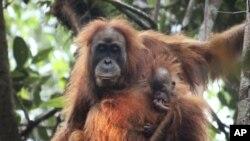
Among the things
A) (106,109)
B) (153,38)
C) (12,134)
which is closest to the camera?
(12,134)

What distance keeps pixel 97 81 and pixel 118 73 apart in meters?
0.16

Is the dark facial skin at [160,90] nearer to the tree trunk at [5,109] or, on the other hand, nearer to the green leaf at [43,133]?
the tree trunk at [5,109]

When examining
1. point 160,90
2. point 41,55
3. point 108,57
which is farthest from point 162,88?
point 41,55

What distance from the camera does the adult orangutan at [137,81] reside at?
4230 millimetres

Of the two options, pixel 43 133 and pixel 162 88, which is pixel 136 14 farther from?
pixel 43 133

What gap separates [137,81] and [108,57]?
266 millimetres

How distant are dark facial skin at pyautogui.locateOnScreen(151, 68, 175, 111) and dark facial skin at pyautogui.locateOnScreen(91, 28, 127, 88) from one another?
26cm

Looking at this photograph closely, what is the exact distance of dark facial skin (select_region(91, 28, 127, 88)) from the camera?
14.8 feet

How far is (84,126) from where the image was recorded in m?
4.52

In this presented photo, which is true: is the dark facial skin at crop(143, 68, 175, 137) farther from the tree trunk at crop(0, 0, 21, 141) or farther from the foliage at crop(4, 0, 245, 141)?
→ the tree trunk at crop(0, 0, 21, 141)

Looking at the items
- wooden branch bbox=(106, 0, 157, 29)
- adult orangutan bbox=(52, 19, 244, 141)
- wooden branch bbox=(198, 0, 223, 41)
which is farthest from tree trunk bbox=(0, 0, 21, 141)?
wooden branch bbox=(198, 0, 223, 41)

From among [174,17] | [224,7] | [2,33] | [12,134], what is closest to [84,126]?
[12,134]

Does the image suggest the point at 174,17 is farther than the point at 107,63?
Yes

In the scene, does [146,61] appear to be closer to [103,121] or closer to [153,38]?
[153,38]
